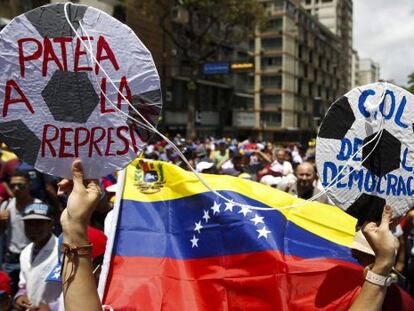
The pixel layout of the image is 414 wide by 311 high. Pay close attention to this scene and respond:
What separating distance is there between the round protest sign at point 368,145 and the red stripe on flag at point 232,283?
60cm

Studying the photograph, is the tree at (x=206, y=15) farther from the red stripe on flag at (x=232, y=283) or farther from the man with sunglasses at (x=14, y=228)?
the red stripe on flag at (x=232, y=283)

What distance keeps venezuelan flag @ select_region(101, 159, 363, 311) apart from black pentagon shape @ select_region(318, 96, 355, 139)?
1.64 feet

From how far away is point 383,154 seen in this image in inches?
77.2

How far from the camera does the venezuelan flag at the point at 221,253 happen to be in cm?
240

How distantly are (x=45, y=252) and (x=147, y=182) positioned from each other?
3.23 ft

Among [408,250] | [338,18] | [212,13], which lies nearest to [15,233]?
[408,250]

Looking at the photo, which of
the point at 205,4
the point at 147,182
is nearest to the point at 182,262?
the point at 147,182

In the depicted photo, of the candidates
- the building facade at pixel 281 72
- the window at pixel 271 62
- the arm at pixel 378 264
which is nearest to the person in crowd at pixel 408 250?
the arm at pixel 378 264

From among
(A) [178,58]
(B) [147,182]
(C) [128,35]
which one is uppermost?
(A) [178,58]

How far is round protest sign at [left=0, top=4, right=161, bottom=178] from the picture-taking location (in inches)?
70.5

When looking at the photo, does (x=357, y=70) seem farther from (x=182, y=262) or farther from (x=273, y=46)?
(x=182, y=262)

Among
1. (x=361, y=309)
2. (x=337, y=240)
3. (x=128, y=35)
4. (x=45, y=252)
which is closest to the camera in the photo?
(x=361, y=309)

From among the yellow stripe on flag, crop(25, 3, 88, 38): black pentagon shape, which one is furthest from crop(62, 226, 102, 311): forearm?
the yellow stripe on flag

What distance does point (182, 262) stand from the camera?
8.30ft
